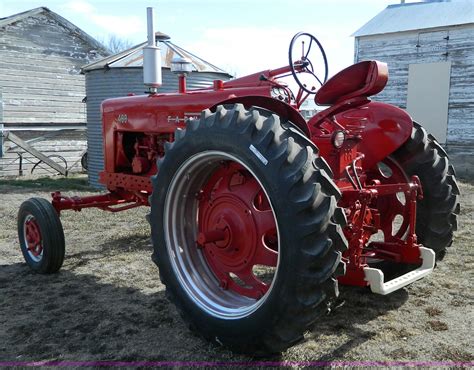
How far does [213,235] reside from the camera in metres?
2.93

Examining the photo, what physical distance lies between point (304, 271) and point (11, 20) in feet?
41.5

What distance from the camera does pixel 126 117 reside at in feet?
15.0

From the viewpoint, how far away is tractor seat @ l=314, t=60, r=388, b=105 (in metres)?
3.04

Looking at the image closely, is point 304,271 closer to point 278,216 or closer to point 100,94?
point 278,216

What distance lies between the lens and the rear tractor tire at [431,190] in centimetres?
354

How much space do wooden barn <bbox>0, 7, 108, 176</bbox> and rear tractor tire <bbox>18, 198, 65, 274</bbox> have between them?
8087 millimetres

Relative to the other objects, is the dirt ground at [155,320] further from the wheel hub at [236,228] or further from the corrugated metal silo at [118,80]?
the corrugated metal silo at [118,80]

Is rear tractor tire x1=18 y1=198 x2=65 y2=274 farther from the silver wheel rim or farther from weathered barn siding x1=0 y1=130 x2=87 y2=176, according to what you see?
weathered barn siding x1=0 y1=130 x2=87 y2=176

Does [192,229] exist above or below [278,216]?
below

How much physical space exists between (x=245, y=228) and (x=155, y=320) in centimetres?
98

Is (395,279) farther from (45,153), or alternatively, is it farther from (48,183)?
(45,153)

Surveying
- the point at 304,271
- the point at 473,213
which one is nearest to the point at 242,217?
the point at 304,271

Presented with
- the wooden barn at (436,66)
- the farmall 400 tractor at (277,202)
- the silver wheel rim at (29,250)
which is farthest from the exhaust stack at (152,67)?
the wooden barn at (436,66)

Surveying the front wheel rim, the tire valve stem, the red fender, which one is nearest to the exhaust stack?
the front wheel rim
